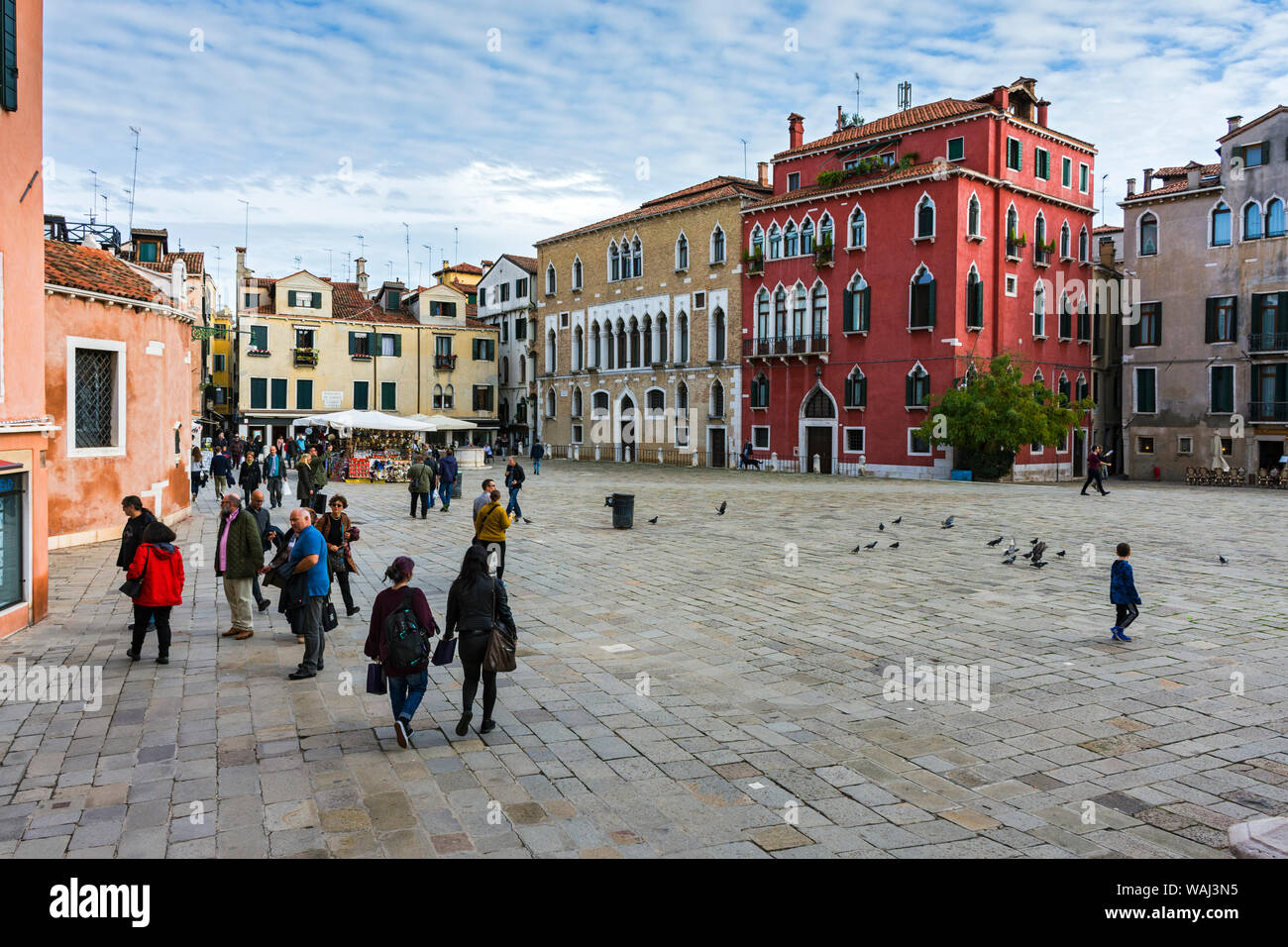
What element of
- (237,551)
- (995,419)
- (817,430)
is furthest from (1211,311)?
(237,551)

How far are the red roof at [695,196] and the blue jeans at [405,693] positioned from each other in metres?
38.2


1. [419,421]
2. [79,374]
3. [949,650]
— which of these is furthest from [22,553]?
[419,421]

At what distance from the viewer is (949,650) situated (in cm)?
921

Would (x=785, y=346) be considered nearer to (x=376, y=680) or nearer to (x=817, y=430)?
(x=817, y=430)

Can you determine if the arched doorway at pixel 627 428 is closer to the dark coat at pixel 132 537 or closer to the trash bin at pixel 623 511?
the trash bin at pixel 623 511

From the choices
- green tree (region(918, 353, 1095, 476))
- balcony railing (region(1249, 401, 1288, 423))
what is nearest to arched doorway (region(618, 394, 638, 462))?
green tree (region(918, 353, 1095, 476))

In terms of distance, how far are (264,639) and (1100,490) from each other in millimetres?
24145

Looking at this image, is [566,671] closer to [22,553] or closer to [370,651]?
[370,651]

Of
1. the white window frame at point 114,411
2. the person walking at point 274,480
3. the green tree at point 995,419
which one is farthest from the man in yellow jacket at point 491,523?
the green tree at point 995,419

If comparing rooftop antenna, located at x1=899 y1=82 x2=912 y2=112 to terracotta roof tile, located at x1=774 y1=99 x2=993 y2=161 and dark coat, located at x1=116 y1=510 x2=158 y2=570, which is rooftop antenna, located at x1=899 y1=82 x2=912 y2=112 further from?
dark coat, located at x1=116 y1=510 x2=158 y2=570

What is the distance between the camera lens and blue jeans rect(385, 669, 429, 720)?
648cm

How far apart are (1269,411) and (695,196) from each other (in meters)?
26.0

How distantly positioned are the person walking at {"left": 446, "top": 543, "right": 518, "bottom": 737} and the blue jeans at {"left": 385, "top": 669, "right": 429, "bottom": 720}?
343mm
